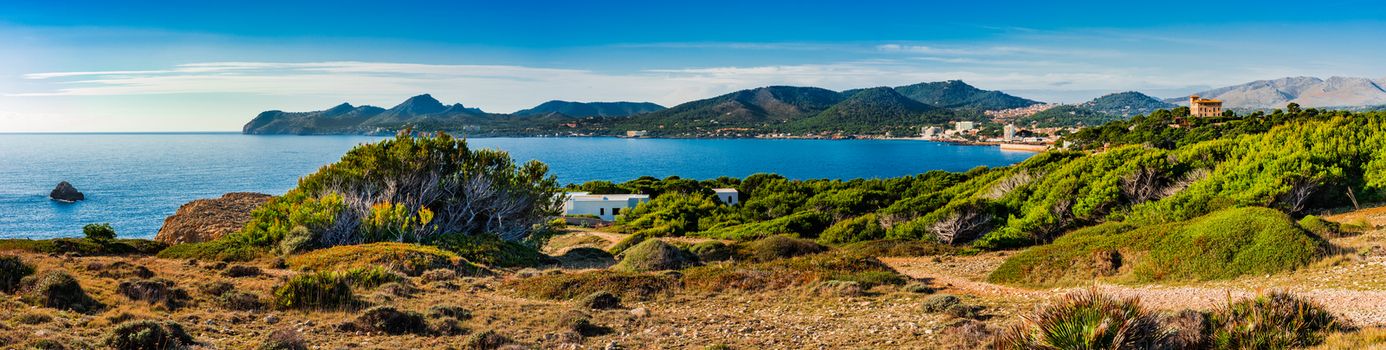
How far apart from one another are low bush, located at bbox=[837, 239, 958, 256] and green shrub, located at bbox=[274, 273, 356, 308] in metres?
16.4

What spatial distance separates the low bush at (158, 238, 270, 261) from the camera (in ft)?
74.1

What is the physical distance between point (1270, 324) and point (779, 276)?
32.6 feet

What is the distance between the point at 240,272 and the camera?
1772 cm

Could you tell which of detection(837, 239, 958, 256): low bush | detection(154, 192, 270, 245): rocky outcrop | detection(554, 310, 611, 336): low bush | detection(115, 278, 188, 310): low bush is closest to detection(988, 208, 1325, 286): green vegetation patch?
detection(837, 239, 958, 256): low bush

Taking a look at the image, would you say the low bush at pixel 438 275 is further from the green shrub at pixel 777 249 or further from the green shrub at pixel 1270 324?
the green shrub at pixel 1270 324

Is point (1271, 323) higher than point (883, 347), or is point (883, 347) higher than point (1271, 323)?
point (1271, 323)

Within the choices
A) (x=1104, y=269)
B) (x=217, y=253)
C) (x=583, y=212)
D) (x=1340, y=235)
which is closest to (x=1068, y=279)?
(x=1104, y=269)

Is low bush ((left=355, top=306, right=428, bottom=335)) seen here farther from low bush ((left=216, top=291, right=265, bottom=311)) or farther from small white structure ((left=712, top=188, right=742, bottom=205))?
small white structure ((left=712, top=188, right=742, bottom=205))

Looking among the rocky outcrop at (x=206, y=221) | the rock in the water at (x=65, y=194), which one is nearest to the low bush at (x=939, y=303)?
Result: the rocky outcrop at (x=206, y=221)

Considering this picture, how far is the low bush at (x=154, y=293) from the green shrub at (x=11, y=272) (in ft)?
4.45

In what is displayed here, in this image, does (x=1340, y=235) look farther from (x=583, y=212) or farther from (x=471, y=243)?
(x=583, y=212)

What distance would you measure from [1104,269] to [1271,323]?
8278 millimetres

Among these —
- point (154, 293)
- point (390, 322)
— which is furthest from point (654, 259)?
point (154, 293)

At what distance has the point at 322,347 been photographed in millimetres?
9797
